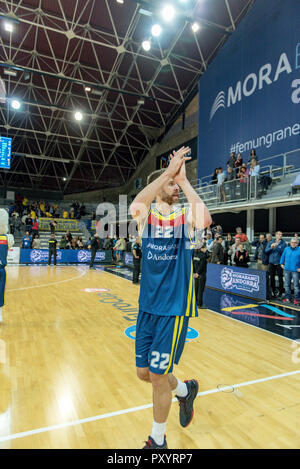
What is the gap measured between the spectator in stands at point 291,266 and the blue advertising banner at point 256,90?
6079mm

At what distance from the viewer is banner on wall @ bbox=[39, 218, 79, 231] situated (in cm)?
2350

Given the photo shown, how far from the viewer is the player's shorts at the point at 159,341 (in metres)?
2.08

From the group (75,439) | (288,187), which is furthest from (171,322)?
(288,187)

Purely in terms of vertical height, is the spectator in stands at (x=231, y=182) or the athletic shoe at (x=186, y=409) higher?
the spectator in stands at (x=231, y=182)

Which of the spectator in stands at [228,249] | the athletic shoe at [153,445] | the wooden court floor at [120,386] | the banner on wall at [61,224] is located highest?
the banner on wall at [61,224]

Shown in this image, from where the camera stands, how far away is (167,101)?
894 inches

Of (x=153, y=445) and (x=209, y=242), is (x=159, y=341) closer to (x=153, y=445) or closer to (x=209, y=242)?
(x=153, y=445)

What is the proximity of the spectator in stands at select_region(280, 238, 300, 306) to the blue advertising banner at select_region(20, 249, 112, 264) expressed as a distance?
41.3ft

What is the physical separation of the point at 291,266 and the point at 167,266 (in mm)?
6929

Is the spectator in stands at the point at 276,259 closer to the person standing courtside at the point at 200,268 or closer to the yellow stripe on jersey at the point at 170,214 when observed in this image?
the person standing courtside at the point at 200,268

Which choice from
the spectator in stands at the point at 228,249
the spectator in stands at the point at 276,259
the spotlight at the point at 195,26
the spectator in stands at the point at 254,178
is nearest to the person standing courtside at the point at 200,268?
the spectator in stands at the point at 276,259

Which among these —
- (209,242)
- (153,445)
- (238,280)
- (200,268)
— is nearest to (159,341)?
(153,445)

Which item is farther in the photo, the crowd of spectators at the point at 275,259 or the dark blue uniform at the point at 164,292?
the crowd of spectators at the point at 275,259

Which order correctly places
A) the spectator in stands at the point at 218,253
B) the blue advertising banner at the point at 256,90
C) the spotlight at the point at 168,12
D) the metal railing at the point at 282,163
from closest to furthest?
the spectator in stands at the point at 218,253, the metal railing at the point at 282,163, the blue advertising banner at the point at 256,90, the spotlight at the point at 168,12
